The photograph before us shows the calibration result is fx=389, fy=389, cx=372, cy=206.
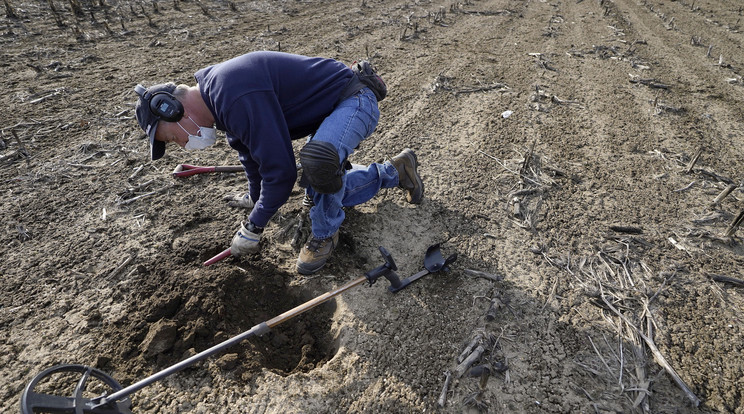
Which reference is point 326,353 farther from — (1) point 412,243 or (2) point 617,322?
(2) point 617,322

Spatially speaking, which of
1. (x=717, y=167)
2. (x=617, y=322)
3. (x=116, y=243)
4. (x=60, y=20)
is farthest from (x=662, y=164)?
(x=60, y=20)

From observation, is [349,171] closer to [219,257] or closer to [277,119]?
[277,119]

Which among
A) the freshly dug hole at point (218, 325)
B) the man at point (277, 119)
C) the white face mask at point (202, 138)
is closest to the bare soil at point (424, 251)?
the freshly dug hole at point (218, 325)

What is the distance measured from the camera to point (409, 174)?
11.7 ft

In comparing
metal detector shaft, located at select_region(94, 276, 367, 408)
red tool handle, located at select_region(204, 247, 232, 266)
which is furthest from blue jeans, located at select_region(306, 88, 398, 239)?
red tool handle, located at select_region(204, 247, 232, 266)

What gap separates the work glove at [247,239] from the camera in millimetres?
2721

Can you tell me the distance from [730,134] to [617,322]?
3.88 m

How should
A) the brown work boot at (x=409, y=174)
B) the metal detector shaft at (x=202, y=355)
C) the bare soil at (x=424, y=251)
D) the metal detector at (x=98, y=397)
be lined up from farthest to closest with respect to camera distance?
the brown work boot at (x=409, y=174)
the bare soil at (x=424, y=251)
the metal detector shaft at (x=202, y=355)
the metal detector at (x=98, y=397)

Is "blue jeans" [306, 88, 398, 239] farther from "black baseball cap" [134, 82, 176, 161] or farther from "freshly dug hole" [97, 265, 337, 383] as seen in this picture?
"black baseball cap" [134, 82, 176, 161]

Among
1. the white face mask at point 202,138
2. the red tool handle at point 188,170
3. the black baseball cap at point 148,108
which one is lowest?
the red tool handle at point 188,170

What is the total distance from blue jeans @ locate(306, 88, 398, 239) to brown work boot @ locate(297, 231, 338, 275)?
0.21 ft

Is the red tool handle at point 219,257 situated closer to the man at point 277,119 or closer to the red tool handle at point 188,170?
the man at point 277,119

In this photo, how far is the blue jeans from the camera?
2645 millimetres

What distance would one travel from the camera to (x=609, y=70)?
661 centimetres
